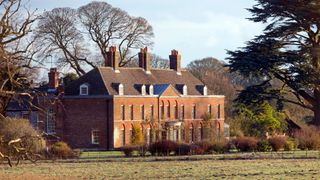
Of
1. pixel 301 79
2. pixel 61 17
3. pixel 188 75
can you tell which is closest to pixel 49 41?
pixel 61 17

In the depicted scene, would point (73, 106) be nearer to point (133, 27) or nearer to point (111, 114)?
point (111, 114)

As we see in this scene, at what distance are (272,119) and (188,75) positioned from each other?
75.2 ft

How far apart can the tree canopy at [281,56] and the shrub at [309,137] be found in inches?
90.9

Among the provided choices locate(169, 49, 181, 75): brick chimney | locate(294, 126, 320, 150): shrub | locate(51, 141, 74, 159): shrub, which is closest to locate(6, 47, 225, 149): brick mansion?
locate(169, 49, 181, 75): brick chimney

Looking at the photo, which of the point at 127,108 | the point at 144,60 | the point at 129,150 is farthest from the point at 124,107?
the point at 129,150

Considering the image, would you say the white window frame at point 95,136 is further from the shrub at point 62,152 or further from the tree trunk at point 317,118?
the tree trunk at point 317,118

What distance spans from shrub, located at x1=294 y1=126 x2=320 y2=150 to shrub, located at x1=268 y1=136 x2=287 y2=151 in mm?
1118

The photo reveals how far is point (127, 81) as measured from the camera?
253 ft

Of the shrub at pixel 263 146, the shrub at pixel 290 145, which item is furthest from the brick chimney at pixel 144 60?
the shrub at pixel 290 145

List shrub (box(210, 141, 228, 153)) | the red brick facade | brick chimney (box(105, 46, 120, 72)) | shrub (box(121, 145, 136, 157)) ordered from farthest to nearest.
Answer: brick chimney (box(105, 46, 120, 72)) → the red brick facade → shrub (box(210, 141, 228, 153)) → shrub (box(121, 145, 136, 157))

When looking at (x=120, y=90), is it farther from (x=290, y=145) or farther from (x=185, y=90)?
(x=290, y=145)

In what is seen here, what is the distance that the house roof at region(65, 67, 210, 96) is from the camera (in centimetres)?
7469

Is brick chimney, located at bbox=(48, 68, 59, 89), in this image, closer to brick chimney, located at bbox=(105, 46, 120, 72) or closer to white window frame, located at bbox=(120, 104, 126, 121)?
brick chimney, located at bbox=(105, 46, 120, 72)

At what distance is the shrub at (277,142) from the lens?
58562mm
